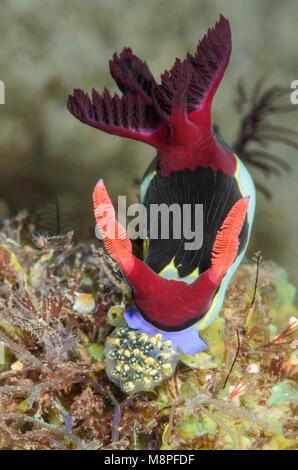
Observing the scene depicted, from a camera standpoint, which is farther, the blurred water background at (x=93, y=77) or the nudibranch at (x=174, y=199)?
the blurred water background at (x=93, y=77)

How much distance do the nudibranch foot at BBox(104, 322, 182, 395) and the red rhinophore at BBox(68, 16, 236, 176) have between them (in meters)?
0.82

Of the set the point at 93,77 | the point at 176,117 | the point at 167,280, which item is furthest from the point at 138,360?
the point at 93,77

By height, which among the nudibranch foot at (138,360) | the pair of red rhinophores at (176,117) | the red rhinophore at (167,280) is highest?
the pair of red rhinophores at (176,117)

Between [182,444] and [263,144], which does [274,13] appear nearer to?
[263,144]

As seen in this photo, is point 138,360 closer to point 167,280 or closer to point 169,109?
point 167,280

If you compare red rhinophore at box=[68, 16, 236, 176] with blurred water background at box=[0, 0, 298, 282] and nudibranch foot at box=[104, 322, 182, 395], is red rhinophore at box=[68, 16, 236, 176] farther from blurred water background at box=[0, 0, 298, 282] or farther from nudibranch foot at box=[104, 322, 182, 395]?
nudibranch foot at box=[104, 322, 182, 395]

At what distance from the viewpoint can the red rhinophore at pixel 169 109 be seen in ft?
5.76

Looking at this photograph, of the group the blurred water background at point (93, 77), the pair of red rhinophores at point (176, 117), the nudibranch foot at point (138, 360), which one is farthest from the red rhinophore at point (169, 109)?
the nudibranch foot at point (138, 360)

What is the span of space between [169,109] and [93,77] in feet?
2.31

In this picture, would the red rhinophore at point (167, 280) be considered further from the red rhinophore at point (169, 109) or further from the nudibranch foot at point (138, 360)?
the red rhinophore at point (169, 109)

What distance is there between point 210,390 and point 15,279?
1.00 meters

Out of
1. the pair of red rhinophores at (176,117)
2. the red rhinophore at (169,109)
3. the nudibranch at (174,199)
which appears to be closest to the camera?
the nudibranch at (174,199)
